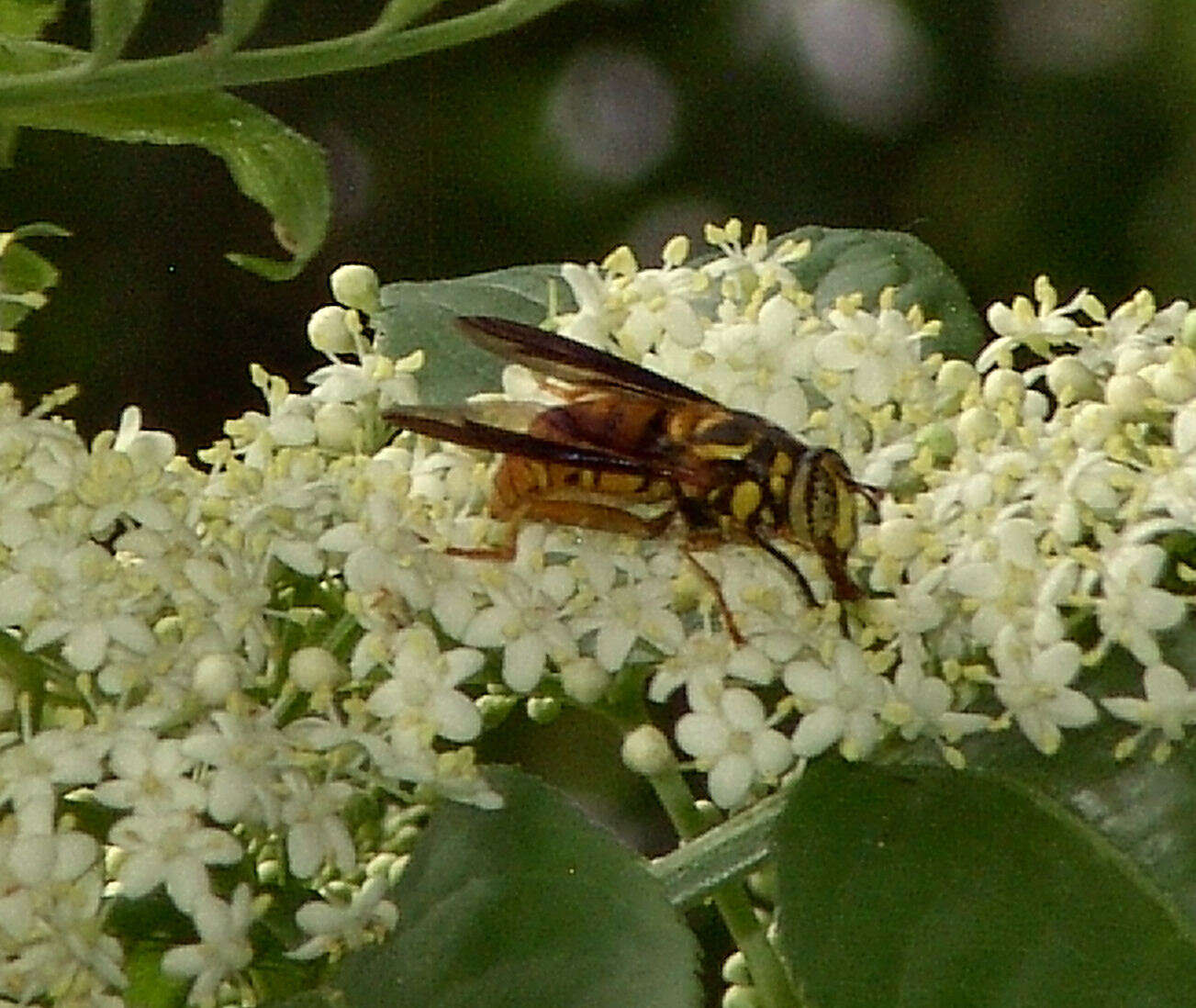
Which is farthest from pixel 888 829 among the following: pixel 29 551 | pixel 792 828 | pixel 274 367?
pixel 274 367

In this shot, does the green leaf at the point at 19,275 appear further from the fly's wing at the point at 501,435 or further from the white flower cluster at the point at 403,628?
the fly's wing at the point at 501,435

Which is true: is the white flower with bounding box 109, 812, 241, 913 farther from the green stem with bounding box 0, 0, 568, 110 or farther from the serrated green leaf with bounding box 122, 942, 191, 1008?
the green stem with bounding box 0, 0, 568, 110

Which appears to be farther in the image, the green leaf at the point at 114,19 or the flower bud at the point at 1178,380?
Result: the flower bud at the point at 1178,380

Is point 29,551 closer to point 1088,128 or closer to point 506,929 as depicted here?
point 506,929

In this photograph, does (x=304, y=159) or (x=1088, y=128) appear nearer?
(x=304, y=159)

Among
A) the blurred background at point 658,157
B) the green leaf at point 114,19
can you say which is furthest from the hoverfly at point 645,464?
the blurred background at point 658,157

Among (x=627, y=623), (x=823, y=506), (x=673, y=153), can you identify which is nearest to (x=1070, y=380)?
(x=823, y=506)

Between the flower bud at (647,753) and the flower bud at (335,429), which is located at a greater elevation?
the flower bud at (335,429)
